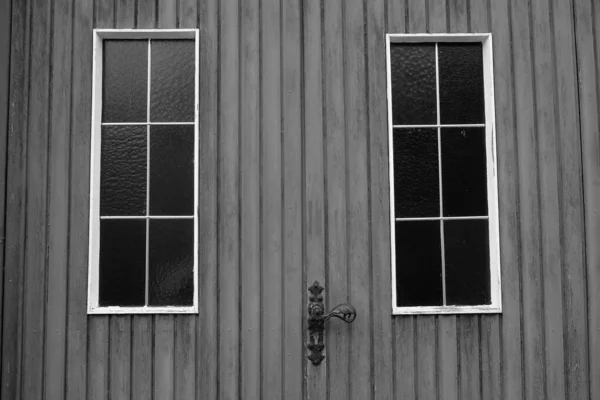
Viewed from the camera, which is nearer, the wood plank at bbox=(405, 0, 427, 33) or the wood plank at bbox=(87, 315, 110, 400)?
the wood plank at bbox=(87, 315, 110, 400)

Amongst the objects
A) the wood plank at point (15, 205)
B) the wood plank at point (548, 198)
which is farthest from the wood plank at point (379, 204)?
the wood plank at point (15, 205)

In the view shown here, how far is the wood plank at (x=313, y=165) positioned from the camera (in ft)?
14.1

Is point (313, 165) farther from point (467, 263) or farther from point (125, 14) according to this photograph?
point (125, 14)

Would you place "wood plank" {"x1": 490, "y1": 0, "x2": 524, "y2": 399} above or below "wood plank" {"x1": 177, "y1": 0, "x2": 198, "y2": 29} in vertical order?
below

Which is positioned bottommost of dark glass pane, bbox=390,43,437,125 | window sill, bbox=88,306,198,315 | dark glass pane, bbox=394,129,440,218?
window sill, bbox=88,306,198,315

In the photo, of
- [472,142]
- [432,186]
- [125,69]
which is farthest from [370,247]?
[125,69]

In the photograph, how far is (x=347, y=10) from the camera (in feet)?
14.7

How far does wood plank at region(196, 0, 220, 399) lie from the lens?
4.29 meters

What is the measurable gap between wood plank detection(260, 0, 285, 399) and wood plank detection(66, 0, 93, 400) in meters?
0.97

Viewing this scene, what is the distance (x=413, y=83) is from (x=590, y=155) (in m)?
1.08

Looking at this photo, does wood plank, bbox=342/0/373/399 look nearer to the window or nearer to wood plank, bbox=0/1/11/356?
the window

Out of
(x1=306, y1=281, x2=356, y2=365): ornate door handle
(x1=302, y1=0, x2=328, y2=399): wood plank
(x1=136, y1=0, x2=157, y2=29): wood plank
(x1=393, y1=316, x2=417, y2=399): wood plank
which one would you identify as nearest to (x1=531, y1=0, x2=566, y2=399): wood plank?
(x1=393, y1=316, x2=417, y2=399): wood plank

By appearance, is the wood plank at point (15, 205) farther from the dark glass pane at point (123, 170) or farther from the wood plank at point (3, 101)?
the dark glass pane at point (123, 170)

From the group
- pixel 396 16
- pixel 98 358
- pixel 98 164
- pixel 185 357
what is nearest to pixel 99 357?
pixel 98 358
